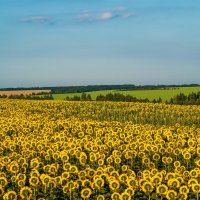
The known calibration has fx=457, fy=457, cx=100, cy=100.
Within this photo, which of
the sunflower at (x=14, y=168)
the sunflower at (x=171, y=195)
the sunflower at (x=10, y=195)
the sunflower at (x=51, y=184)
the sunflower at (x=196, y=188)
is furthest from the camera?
the sunflower at (x=14, y=168)

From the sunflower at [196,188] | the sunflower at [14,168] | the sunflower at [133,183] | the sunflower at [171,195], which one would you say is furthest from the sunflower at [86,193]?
the sunflower at [14,168]

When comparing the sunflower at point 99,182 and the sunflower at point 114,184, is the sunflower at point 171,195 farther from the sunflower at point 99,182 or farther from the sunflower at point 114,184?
the sunflower at point 99,182

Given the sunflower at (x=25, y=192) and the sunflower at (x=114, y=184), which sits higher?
the sunflower at (x=114, y=184)

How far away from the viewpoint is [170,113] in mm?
45875

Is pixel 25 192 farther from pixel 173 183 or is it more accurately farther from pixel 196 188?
pixel 196 188

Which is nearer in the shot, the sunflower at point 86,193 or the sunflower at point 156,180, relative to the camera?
the sunflower at point 86,193

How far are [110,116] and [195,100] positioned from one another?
83.2 ft

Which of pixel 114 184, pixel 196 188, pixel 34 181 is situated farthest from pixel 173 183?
pixel 34 181

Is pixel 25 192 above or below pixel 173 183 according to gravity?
below

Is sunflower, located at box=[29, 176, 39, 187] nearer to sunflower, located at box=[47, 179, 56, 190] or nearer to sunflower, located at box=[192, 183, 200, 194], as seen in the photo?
sunflower, located at box=[47, 179, 56, 190]

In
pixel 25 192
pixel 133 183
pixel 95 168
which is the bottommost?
pixel 95 168

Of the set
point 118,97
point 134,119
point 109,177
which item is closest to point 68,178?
point 109,177

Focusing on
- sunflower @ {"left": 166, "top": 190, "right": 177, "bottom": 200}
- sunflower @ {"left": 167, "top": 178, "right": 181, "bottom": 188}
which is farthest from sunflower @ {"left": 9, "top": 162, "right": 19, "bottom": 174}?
sunflower @ {"left": 166, "top": 190, "right": 177, "bottom": 200}

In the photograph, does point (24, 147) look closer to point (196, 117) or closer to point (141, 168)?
point (141, 168)
